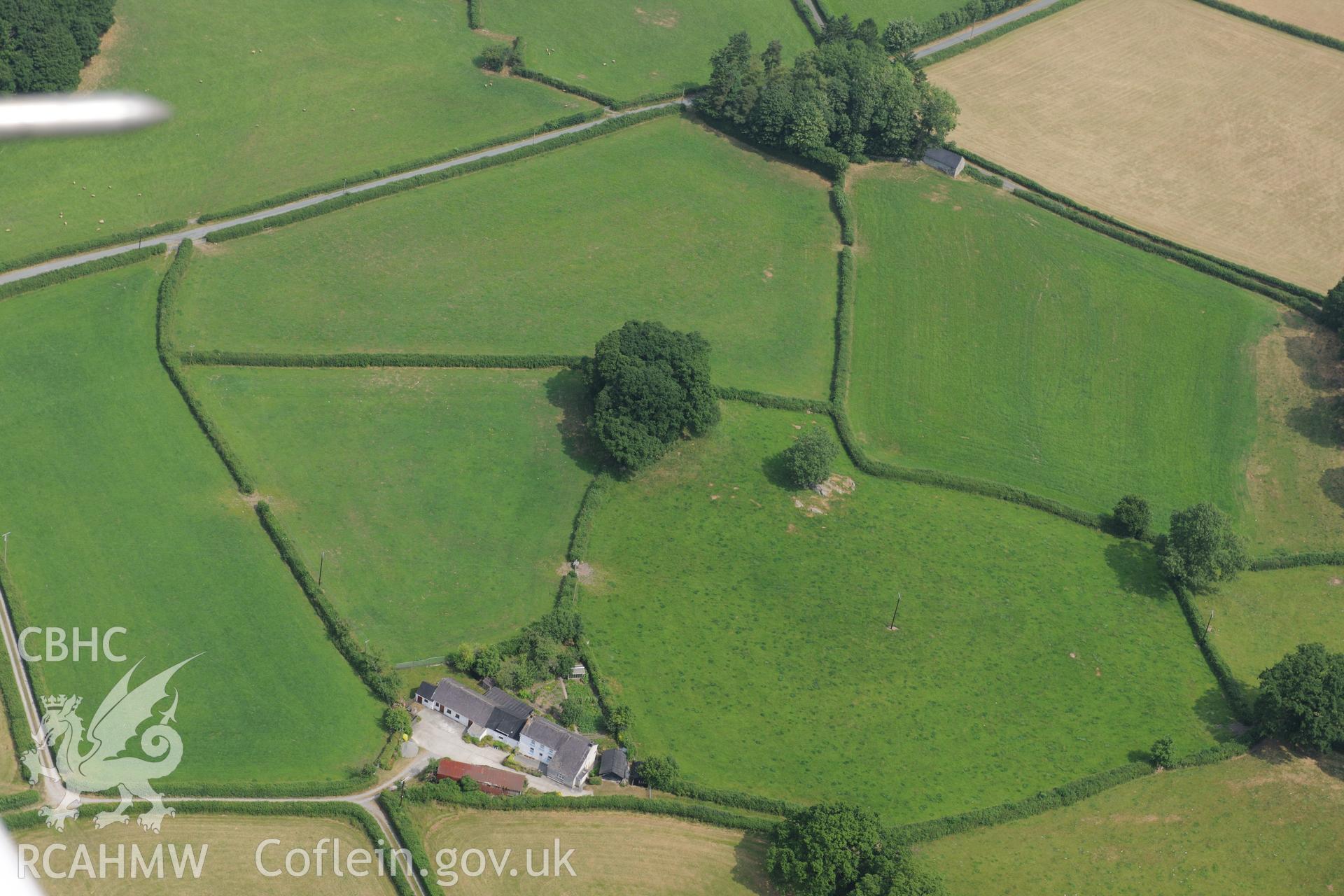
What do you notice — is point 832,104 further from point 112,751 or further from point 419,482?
point 112,751

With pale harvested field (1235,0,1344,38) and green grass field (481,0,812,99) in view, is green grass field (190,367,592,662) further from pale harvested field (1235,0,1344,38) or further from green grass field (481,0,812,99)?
pale harvested field (1235,0,1344,38)

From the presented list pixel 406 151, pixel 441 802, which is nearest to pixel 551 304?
pixel 406 151

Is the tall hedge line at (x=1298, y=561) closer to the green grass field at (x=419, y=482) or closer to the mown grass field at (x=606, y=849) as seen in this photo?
the mown grass field at (x=606, y=849)

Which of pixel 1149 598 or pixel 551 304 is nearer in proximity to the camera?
pixel 1149 598

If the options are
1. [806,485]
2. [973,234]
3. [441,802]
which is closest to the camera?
[441,802]

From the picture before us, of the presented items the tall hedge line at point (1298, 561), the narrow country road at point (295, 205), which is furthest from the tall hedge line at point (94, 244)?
the tall hedge line at point (1298, 561)

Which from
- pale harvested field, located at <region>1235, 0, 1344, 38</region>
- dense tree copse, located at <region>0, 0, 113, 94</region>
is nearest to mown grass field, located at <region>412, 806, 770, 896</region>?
dense tree copse, located at <region>0, 0, 113, 94</region>

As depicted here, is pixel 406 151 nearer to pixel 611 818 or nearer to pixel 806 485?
pixel 806 485
